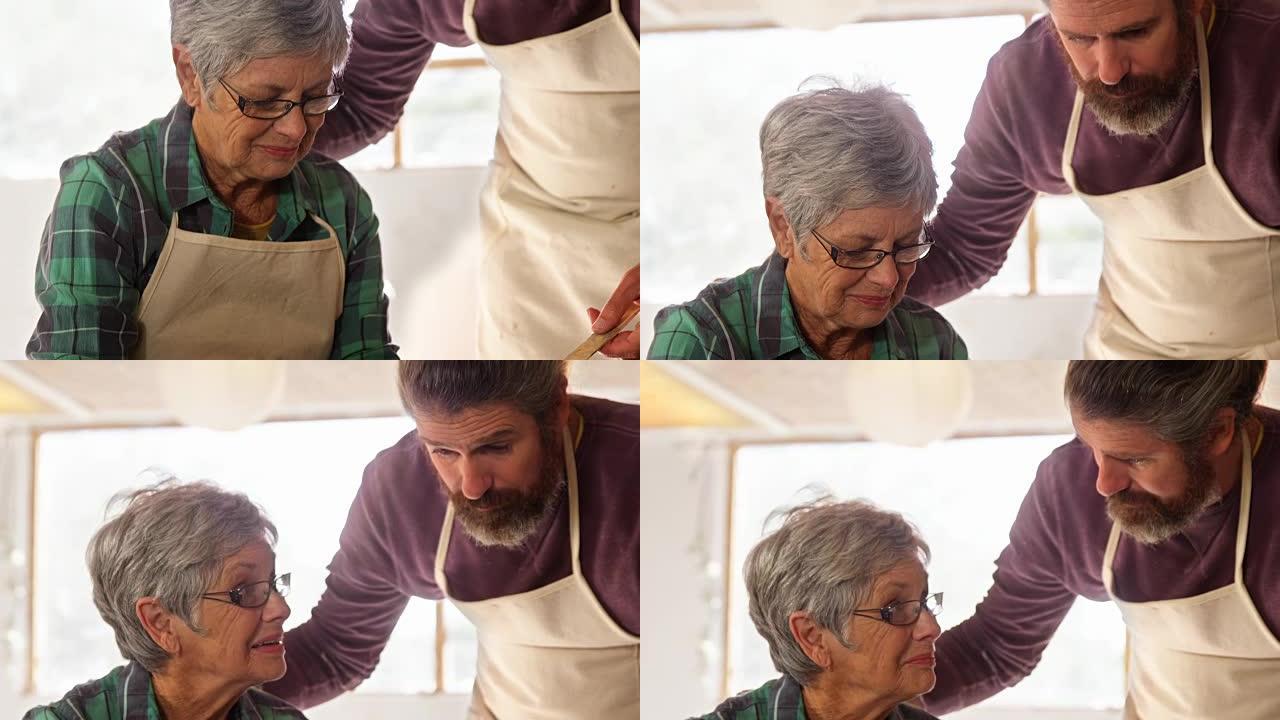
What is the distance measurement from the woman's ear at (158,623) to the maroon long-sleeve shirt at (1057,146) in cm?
93

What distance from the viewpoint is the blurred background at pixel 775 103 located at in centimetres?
156

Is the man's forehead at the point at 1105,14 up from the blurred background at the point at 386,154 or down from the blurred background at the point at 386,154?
up

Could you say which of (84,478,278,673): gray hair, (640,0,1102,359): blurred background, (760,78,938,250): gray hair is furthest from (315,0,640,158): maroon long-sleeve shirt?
(84,478,278,673): gray hair

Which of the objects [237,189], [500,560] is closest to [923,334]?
[500,560]

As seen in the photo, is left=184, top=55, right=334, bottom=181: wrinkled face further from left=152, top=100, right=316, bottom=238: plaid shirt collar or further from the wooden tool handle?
the wooden tool handle

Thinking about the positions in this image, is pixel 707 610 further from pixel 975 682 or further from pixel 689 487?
pixel 975 682

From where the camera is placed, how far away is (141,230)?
1559 millimetres

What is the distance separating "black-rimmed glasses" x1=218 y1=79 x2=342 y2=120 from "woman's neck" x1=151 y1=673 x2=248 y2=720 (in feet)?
2.13

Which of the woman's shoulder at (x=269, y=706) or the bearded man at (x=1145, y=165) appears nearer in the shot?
the bearded man at (x=1145, y=165)

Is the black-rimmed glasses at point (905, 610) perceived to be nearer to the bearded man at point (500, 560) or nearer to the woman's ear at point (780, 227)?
the bearded man at point (500, 560)

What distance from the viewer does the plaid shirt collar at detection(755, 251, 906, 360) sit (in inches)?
62.2

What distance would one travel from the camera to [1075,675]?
1.58 metres

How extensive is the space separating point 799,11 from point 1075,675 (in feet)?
2.65

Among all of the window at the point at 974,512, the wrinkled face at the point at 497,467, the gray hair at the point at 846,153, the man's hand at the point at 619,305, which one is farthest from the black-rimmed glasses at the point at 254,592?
the gray hair at the point at 846,153
